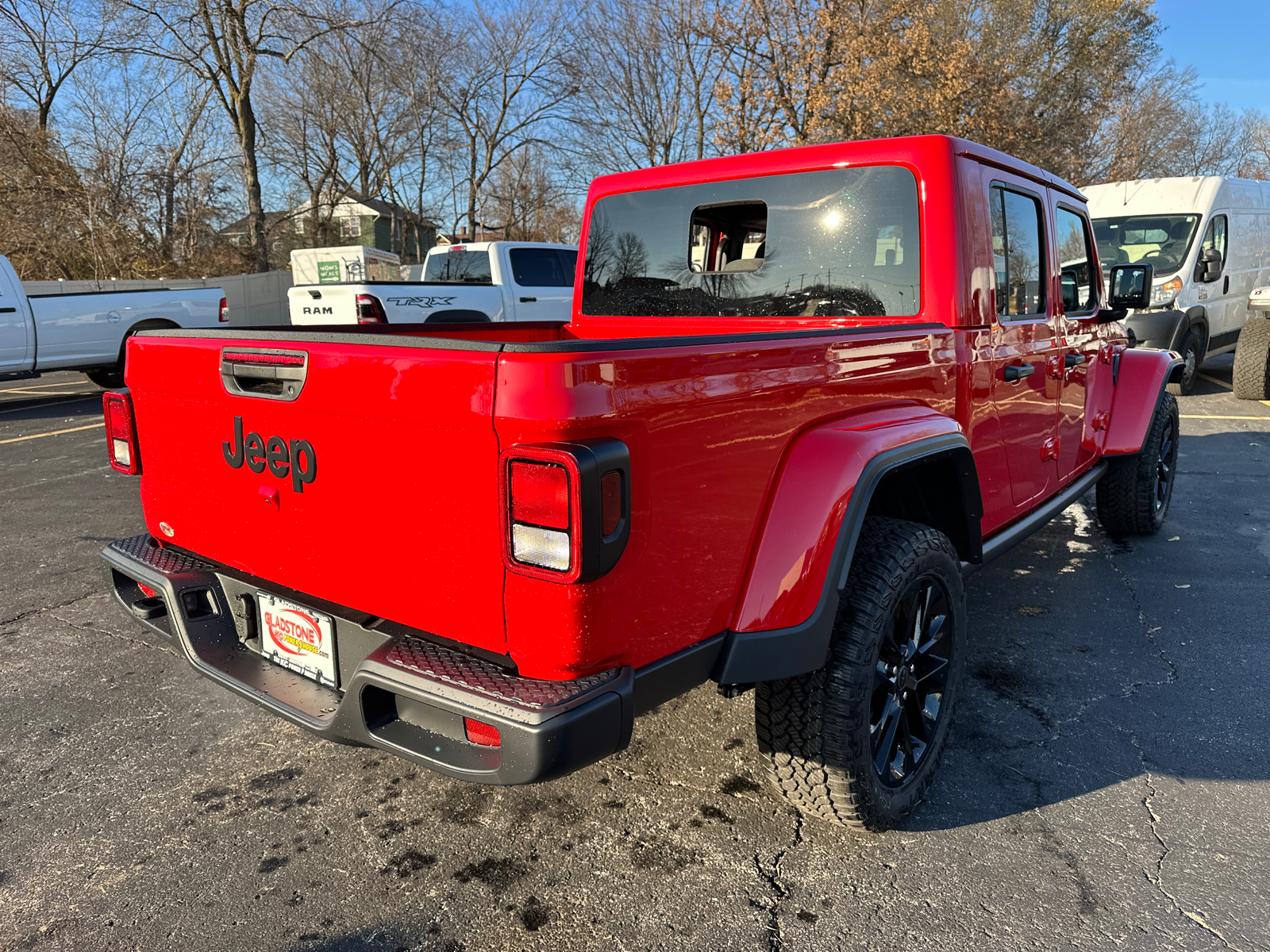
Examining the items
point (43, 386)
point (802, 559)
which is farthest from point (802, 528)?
point (43, 386)

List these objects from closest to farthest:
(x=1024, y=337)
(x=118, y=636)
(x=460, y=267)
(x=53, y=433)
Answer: (x=1024, y=337) < (x=118, y=636) < (x=53, y=433) < (x=460, y=267)

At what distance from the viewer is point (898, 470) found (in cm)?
246

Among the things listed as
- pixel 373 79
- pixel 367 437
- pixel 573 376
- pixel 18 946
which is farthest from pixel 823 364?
pixel 373 79

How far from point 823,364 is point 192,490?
6.01 feet

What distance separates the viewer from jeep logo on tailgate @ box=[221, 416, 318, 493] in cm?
207

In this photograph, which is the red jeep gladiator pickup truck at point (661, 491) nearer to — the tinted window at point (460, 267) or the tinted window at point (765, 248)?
the tinted window at point (765, 248)

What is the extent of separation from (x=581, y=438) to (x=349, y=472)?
669 millimetres

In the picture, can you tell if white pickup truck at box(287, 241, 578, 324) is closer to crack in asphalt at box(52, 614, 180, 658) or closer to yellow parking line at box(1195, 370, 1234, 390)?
crack in asphalt at box(52, 614, 180, 658)

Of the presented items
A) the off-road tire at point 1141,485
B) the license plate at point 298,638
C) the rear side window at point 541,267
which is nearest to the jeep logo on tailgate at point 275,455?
the license plate at point 298,638

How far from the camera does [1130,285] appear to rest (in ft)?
13.9

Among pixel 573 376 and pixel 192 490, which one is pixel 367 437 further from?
pixel 192 490

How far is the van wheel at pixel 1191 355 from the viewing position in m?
10.6

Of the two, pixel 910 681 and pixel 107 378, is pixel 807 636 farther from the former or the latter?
pixel 107 378

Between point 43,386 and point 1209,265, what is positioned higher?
point 1209,265
